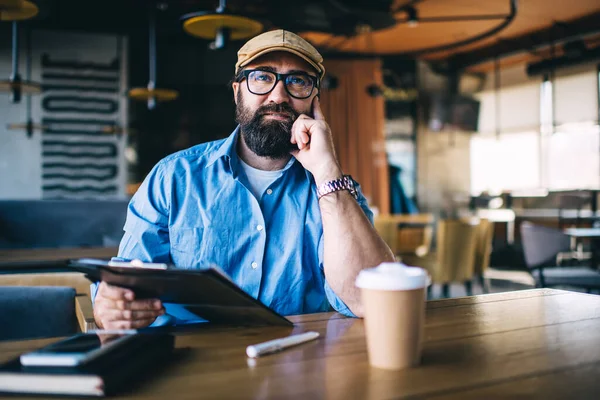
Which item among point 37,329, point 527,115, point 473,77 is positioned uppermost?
point 473,77

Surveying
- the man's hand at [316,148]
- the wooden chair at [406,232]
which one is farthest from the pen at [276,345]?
the wooden chair at [406,232]

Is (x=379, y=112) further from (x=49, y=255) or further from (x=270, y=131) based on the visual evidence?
(x=270, y=131)

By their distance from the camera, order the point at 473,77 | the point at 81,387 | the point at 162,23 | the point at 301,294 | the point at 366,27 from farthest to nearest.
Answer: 1. the point at 473,77
2. the point at 162,23
3. the point at 366,27
4. the point at 301,294
5. the point at 81,387

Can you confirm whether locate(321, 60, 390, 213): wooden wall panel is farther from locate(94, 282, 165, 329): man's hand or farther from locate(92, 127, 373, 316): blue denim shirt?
locate(94, 282, 165, 329): man's hand

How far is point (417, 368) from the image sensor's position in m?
0.83

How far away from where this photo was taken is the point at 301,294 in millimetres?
1481

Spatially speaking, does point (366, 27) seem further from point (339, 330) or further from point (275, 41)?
point (339, 330)

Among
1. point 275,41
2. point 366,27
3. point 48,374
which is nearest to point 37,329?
point 48,374

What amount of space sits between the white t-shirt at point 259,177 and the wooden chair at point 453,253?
13.0 ft

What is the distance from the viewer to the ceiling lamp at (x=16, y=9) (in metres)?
2.84

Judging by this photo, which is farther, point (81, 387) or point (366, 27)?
point (366, 27)

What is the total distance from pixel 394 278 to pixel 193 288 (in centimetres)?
39

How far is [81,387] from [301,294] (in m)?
0.83

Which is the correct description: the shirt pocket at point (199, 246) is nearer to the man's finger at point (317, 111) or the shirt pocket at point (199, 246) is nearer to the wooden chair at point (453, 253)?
the man's finger at point (317, 111)
